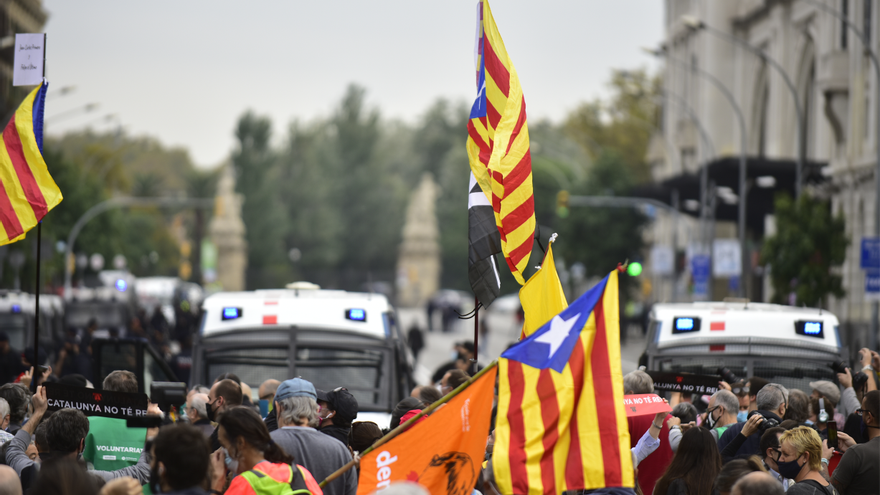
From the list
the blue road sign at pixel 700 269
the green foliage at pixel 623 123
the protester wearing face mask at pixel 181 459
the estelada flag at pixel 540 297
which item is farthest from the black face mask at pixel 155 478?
the green foliage at pixel 623 123

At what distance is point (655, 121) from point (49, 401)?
245 ft

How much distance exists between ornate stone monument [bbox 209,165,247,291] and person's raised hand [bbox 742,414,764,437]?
282ft

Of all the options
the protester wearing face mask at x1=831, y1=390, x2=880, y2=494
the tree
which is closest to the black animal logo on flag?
the protester wearing face mask at x1=831, y1=390, x2=880, y2=494

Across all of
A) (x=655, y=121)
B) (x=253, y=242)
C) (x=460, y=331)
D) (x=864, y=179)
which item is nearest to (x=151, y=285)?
(x=460, y=331)

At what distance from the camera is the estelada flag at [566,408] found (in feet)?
17.8

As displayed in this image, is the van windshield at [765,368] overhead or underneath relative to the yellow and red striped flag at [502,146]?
underneath

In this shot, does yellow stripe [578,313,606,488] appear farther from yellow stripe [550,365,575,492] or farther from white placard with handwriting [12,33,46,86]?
white placard with handwriting [12,33,46,86]

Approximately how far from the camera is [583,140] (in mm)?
90688

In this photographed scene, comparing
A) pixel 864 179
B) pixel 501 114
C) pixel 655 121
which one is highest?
pixel 655 121

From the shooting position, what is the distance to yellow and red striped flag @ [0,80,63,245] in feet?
30.5

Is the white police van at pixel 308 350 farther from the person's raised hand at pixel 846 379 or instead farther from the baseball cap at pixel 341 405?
the person's raised hand at pixel 846 379

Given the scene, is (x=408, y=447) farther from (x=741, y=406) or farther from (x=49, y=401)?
(x=741, y=406)

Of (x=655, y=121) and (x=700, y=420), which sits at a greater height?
(x=655, y=121)

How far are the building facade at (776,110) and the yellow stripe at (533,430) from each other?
22543mm
